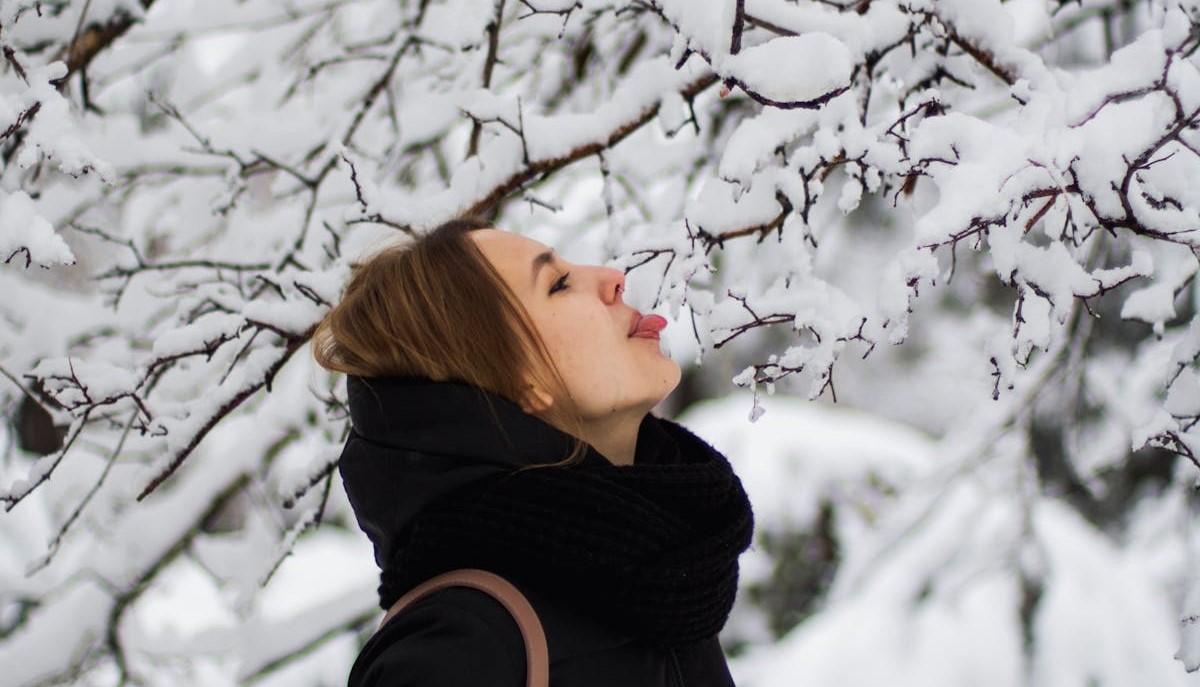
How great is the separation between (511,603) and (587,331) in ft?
1.42

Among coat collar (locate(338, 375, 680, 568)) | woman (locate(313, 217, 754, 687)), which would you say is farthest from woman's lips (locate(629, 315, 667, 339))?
coat collar (locate(338, 375, 680, 568))

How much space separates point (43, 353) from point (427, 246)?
6.13ft

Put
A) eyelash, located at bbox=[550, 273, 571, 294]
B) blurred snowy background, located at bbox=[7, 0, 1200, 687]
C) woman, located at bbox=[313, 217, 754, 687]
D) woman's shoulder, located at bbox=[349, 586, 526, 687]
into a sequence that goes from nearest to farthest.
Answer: woman's shoulder, located at bbox=[349, 586, 526, 687], woman, located at bbox=[313, 217, 754, 687], blurred snowy background, located at bbox=[7, 0, 1200, 687], eyelash, located at bbox=[550, 273, 571, 294]

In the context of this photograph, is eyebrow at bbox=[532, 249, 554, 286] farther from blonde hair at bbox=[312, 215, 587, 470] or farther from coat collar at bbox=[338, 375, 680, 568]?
coat collar at bbox=[338, 375, 680, 568]

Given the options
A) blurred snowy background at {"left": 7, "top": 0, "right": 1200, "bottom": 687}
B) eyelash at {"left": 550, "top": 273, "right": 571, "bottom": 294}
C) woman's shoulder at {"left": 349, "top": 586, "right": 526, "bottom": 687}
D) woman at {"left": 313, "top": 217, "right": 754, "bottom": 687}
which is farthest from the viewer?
eyelash at {"left": 550, "top": 273, "right": 571, "bottom": 294}

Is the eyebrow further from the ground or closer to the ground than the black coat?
further from the ground

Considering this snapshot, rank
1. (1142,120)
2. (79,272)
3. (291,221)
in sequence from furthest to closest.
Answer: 1. (79,272)
2. (291,221)
3. (1142,120)

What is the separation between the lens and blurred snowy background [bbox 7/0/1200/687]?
1.41m

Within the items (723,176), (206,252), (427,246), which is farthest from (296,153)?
(723,176)

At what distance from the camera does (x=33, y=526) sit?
4070 millimetres

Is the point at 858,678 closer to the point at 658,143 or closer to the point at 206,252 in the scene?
the point at 658,143

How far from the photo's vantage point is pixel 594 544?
4.31 feet

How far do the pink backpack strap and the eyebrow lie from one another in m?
0.46

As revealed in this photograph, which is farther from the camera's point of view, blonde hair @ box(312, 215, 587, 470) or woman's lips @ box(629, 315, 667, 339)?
woman's lips @ box(629, 315, 667, 339)
